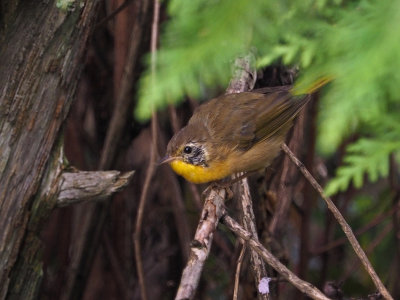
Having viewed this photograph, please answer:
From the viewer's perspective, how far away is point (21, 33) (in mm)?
2246

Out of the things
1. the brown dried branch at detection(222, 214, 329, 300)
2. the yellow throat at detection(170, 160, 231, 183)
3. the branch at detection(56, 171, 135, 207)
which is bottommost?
the brown dried branch at detection(222, 214, 329, 300)

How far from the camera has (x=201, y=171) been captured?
2.82 m

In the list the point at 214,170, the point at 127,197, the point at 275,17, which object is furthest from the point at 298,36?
the point at 127,197

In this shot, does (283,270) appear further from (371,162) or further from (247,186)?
(247,186)

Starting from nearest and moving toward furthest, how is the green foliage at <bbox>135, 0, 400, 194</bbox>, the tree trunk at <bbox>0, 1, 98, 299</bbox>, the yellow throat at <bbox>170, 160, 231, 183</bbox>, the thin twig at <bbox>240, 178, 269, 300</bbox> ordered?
1. the green foliage at <bbox>135, 0, 400, 194</bbox>
2. the thin twig at <bbox>240, 178, 269, 300</bbox>
3. the tree trunk at <bbox>0, 1, 98, 299</bbox>
4. the yellow throat at <bbox>170, 160, 231, 183</bbox>

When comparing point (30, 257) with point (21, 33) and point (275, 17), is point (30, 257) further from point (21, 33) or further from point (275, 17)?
point (275, 17)

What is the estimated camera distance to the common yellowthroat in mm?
2830

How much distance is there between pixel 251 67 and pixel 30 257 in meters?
1.21

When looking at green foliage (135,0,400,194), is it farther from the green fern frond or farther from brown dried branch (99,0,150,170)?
brown dried branch (99,0,150,170)

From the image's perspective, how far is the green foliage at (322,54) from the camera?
1.08m

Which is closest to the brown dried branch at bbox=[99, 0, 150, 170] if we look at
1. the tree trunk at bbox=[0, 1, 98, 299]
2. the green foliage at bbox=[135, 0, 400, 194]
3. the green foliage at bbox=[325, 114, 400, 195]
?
the tree trunk at bbox=[0, 1, 98, 299]

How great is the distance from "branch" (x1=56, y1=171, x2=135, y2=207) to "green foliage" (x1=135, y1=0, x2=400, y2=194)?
113cm

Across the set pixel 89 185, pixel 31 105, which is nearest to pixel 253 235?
pixel 89 185

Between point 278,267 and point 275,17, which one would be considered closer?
point 275,17
